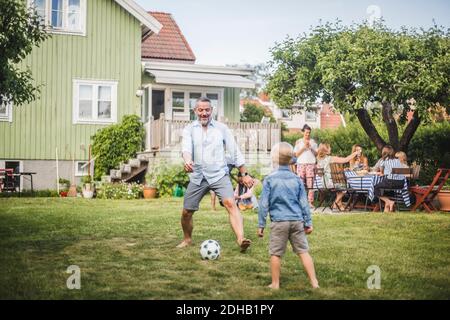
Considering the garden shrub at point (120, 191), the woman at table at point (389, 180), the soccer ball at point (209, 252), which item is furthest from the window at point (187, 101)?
the soccer ball at point (209, 252)

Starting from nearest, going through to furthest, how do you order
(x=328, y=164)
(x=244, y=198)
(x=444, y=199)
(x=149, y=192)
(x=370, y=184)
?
1. (x=244, y=198)
2. (x=370, y=184)
3. (x=444, y=199)
4. (x=328, y=164)
5. (x=149, y=192)

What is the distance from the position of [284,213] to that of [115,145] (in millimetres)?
15568

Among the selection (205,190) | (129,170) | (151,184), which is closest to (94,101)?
(129,170)

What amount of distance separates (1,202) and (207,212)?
19.3 ft

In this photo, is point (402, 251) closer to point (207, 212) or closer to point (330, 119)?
point (207, 212)

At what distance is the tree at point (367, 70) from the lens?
1568 centimetres

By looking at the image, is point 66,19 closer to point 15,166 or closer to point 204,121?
point 15,166

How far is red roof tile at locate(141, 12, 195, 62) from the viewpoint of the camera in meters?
25.5

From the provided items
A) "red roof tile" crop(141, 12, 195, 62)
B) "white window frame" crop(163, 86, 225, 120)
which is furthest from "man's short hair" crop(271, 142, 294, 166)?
"red roof tile" crop(141, 12, 195, 62)

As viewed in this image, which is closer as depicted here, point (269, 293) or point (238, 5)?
point (269, 293)

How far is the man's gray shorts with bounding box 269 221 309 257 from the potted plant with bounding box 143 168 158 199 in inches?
489

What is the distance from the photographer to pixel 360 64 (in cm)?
1562

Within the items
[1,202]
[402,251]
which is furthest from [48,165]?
[402,251]

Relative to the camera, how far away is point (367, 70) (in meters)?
16.0
